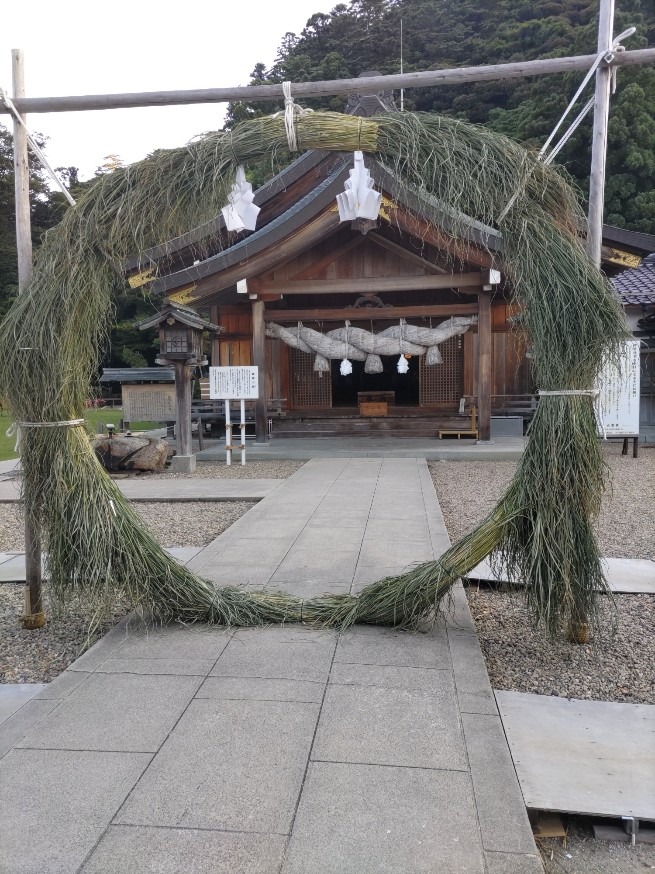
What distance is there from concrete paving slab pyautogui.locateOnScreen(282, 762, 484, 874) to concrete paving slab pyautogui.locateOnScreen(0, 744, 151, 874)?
2.05 ft

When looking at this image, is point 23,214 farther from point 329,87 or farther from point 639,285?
point 639,285

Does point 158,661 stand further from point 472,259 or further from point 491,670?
point 472,259

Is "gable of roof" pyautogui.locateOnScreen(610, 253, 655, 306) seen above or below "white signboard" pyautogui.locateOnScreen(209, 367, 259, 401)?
above

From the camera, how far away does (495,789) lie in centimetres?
210

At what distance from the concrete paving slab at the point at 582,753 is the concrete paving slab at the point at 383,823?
338 mm

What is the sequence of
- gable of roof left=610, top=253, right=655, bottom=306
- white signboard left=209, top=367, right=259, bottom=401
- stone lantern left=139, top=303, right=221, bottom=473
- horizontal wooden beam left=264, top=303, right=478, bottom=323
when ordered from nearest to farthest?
1. stone lantern left=139, top=303, right=221, bottom=473
2. white signboard left=209, top=367, right=259, bottom=401
3. horizontal wooden beam left=264, top=303, right=478, bottom=323
4. gable of roof left=610, top=253, right=655, bottom=306

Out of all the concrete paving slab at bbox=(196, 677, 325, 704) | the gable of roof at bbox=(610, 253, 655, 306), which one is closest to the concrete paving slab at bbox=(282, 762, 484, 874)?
the concrete paving slab at bbox=(196, 677, 325, 704)

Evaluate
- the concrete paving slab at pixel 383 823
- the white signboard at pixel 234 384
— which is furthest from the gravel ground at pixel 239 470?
the concrete paving slab at pixel 383 823

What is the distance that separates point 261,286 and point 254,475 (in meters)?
3.98

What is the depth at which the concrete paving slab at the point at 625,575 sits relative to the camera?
4.39m

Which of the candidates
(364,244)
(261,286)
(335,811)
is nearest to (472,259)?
(364,244)

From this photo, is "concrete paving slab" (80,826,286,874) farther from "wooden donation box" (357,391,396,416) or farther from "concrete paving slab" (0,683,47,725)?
"wooden donation box" (357,391,396,416)

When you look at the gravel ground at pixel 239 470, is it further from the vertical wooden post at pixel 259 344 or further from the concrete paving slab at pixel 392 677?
the concrete paving slab at pixel 392 677

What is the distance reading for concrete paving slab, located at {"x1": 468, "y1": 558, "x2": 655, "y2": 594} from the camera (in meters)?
4.39
